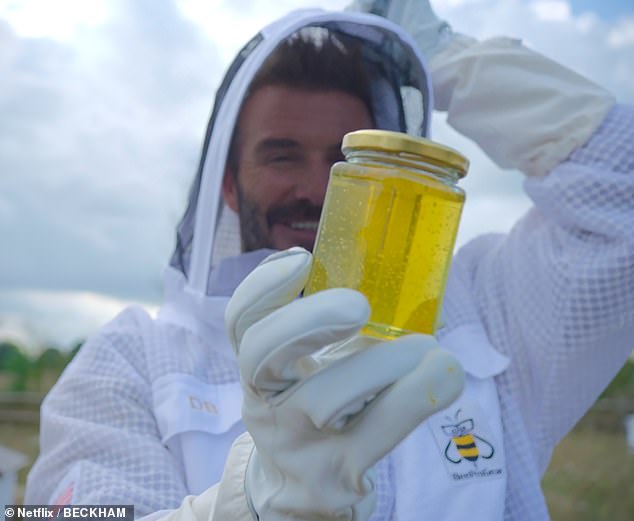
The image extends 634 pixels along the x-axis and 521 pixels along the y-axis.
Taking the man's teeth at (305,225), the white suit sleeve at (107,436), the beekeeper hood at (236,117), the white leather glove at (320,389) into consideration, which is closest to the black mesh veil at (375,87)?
the beekeeper hood at (236,117)

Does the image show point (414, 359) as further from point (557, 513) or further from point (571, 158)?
point (557, 513)

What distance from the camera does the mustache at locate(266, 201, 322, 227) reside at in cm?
183

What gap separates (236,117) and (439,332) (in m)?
0.82

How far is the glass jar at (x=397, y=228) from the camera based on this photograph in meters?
0.90

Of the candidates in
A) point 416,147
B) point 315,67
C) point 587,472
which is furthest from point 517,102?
point 587,472

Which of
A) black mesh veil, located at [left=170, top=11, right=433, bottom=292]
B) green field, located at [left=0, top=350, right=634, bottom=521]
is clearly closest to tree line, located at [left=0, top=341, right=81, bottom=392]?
green field, located at [left=0, top=350, right=634, bottom=521]

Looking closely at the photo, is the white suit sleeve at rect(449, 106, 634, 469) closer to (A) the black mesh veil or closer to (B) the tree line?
(A) the black mesh veil

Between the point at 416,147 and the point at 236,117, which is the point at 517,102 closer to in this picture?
the point at 236,117

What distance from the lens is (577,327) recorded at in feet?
5.68

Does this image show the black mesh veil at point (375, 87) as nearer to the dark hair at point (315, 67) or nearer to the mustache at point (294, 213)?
the dark hair at point (315, 67)

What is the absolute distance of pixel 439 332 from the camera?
1.78 m

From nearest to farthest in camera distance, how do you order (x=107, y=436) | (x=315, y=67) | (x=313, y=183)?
(x=107, y=436) → (x=313, y=183) → (x=315, y=67)

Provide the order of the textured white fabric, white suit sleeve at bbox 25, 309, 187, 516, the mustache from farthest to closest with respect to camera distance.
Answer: the mustache < the textured white fabric < white suit sleeve at bbox 25, 309, 187, 516

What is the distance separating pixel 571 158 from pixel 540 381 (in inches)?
25.0
